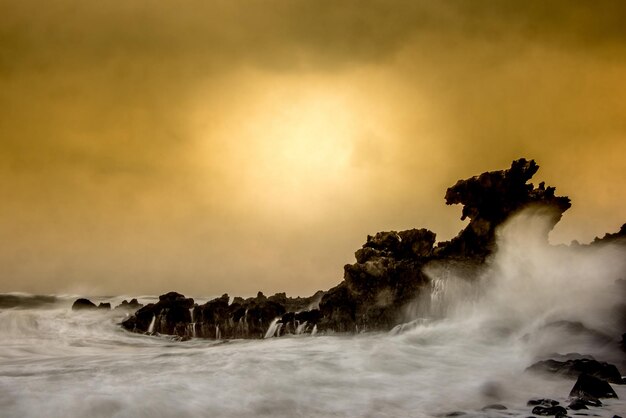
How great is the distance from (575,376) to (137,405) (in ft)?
26.0

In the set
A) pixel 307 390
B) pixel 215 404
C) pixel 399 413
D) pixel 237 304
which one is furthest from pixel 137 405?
pixel 237 304

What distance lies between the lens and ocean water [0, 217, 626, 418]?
7.62 m

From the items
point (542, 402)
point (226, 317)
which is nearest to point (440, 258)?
point (226, 317)

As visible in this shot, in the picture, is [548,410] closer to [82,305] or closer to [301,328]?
[301,328]

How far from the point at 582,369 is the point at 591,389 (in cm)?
178

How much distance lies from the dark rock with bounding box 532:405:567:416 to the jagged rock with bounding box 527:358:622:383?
2.37 metres

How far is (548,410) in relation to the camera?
6.73 metres

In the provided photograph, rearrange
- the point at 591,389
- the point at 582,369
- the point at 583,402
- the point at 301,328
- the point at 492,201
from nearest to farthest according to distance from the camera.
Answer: the point at 583,402 → the point at 591,389 → the point at 582,369 → the point at 492,201 → the point at 301,328

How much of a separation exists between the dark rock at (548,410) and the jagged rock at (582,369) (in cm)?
237

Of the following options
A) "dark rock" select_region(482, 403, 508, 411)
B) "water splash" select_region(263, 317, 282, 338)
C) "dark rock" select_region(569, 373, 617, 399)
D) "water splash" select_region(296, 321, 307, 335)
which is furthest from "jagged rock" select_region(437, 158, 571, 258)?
"dark rock" select_region(482, 403, 508, 411)

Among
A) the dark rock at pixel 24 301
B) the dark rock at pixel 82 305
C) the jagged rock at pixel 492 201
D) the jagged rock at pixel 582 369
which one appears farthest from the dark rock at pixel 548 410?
the dark rock at pixel 24 301

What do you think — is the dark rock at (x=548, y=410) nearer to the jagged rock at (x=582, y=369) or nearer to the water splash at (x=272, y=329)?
the jagged rock at (x=582, y=369)

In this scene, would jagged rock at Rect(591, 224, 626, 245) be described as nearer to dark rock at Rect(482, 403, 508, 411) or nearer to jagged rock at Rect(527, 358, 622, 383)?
jagged rock at Rect(527, 358, 622, 383)

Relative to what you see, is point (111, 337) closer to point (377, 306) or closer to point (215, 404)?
point (377, 306)
